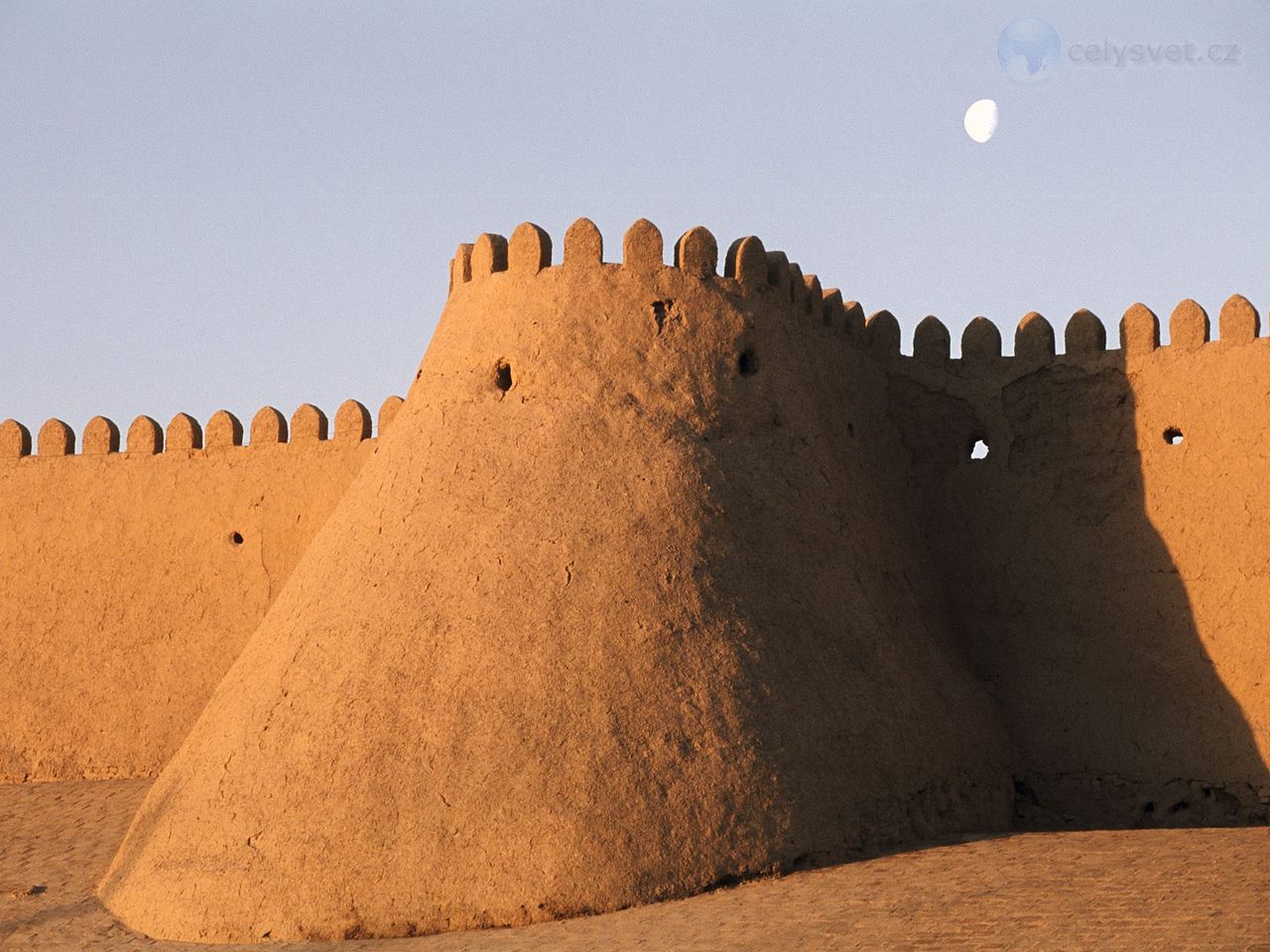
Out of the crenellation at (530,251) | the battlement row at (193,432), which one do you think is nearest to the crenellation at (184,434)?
the battlement row at (193,432)

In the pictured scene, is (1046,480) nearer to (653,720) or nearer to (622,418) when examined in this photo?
(622,418)

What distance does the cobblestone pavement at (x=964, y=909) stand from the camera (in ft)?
27.2

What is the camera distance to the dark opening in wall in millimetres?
11422

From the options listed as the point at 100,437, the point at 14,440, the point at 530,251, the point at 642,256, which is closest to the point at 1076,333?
the point at 642,256

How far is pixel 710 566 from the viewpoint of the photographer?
34.7 feet

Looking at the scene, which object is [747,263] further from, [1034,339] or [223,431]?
[223,431]

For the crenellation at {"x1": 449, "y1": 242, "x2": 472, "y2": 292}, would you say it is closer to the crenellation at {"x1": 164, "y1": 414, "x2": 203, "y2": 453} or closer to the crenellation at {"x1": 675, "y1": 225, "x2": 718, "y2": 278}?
the crenellation at {"x1": 675, "y1": 225, "x2": 718, "y2": 278}

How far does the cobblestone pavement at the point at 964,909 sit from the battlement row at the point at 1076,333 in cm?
421

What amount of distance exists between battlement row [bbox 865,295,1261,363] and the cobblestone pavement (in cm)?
421

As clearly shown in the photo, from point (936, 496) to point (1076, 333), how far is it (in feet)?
5.84

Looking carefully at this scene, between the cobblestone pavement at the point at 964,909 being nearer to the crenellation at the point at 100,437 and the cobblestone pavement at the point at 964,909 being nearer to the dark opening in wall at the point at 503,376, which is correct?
the dark opening in wall at the point at 503,376

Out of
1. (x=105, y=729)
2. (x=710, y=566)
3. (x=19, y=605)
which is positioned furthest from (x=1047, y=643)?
(x=19, y=605)

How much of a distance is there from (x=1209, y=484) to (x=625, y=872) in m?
5.91

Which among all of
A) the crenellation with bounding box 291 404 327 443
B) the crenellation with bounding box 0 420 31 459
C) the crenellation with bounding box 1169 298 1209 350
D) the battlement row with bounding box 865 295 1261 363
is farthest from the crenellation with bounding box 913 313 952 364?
the crenellation with bounding box 0 420 31 459
